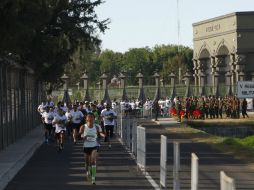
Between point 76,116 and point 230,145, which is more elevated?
point 76,116

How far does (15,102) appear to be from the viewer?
126 feet

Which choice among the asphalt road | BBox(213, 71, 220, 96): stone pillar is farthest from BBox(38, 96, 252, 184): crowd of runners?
BBox(213, 71, 220, 96): stone pillar

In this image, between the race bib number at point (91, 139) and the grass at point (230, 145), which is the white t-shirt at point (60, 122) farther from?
the race bib number at point (91, 139)

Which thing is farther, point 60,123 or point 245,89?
point 60,123

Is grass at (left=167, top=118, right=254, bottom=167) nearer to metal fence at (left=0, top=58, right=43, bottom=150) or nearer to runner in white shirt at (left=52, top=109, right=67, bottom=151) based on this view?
runner in white shirt at (left=52, top=109, right=67, bottom=151)

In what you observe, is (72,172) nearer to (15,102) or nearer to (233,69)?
(15,102)

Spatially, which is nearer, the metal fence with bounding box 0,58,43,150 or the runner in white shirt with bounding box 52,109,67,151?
the runner in white shirt with bounding box 52,109,67,151

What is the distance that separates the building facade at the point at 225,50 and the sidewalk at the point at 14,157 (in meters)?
49.2

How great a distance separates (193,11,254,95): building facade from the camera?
291ft

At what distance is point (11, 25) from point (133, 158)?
6.71 metres

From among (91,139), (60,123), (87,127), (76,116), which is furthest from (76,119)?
(87,127)

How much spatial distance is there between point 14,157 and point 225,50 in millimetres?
71947

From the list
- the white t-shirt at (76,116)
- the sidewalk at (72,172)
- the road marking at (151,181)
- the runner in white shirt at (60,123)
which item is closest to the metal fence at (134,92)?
the white t-shirt at (76,116)

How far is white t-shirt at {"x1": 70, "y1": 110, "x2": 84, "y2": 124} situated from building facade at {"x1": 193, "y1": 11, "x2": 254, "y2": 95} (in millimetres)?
48436
